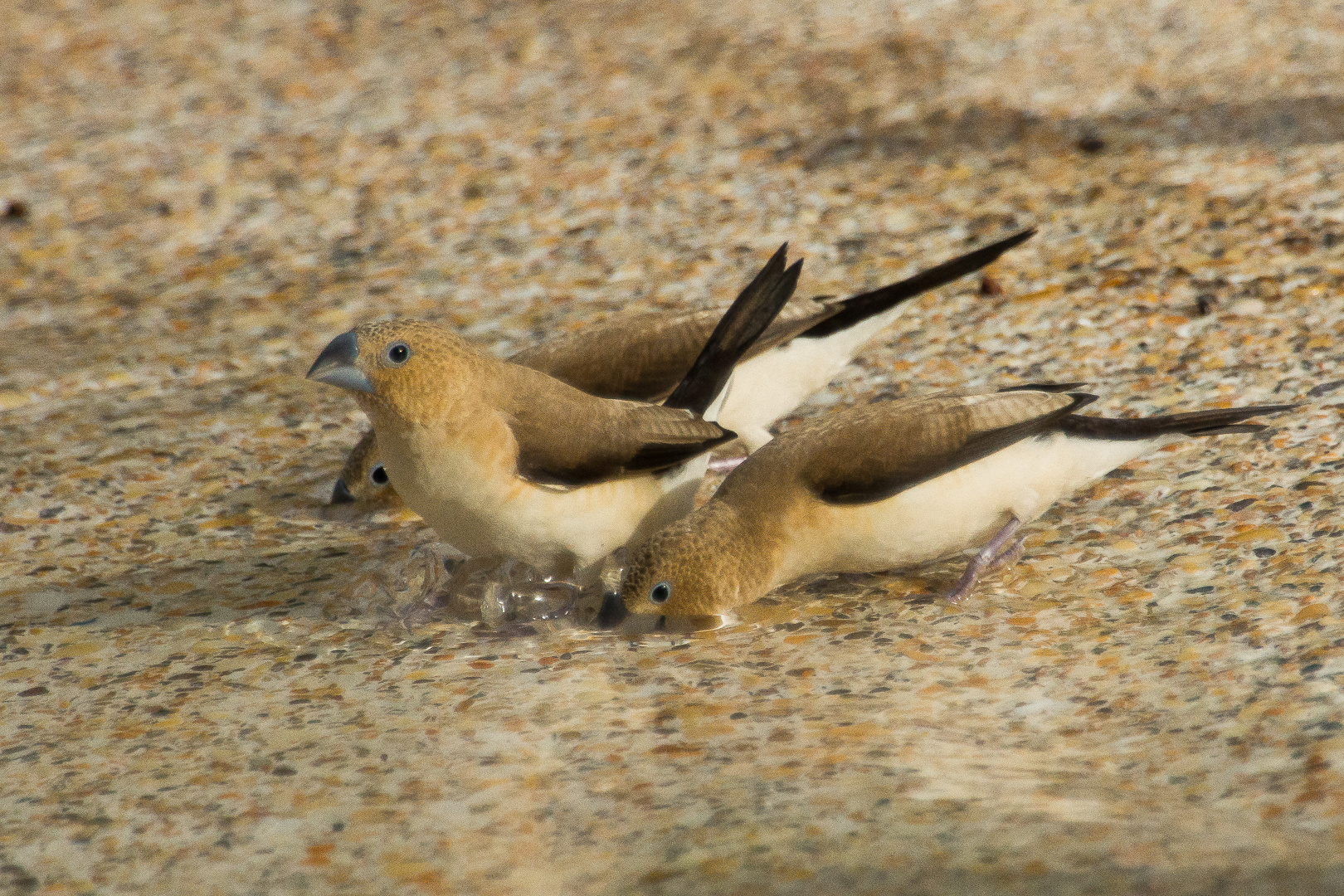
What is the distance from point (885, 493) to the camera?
451cm

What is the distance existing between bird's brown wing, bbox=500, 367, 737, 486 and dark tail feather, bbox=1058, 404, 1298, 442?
3.68 feet

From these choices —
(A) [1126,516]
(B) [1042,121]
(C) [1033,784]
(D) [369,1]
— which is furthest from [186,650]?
(D) [369,1]

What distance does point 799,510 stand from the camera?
455 centimetres

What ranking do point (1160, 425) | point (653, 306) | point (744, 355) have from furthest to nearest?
1. point (653, 306)
2. point (744, 355)
3. point (1160, 425)

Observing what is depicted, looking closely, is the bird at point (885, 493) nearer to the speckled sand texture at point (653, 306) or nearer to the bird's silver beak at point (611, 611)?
the bird's silver beak at point (611, 611)

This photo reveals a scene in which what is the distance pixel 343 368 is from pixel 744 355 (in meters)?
1.67

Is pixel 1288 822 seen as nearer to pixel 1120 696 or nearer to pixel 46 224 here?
pixel 1120 696

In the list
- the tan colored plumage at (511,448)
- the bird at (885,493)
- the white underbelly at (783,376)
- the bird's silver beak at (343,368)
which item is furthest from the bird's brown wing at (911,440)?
the bird's silver beak at (343,368)

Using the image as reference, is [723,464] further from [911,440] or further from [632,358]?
[911,440]

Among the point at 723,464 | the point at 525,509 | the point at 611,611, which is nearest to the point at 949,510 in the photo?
the point at 611,611

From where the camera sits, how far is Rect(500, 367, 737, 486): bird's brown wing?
14.9 ft

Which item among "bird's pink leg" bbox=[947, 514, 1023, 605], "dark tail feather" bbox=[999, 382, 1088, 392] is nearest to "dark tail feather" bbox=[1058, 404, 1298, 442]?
"dark tail feather" bbox=[999, 382, 1088, 392]

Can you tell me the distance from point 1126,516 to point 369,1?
766cm

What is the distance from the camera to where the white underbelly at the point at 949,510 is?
15.0ft
